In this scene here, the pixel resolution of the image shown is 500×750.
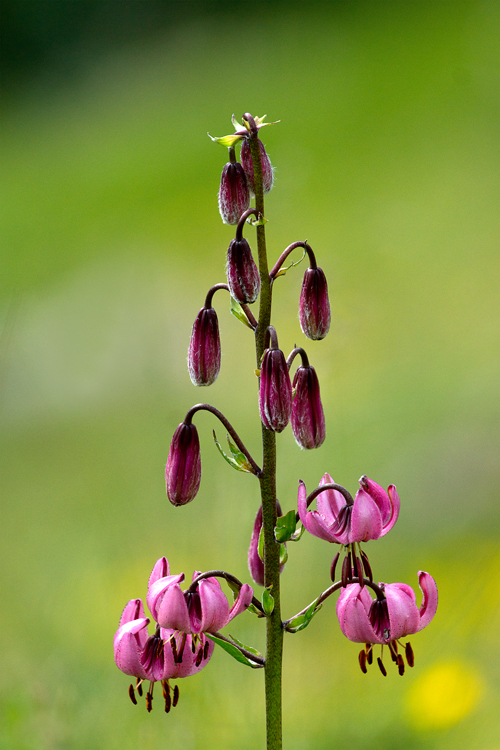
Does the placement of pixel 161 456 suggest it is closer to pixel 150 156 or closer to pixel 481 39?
pixel 150 156

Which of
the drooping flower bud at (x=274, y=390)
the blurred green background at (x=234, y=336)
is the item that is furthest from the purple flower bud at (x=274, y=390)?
the blurred green background at (x=234, y=336)

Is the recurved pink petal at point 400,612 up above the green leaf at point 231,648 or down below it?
above

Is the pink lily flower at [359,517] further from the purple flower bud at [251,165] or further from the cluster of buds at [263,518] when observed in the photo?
the purple flower bud at [251,165]

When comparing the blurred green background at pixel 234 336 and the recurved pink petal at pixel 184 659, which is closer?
the recurved pink petal at pixel 184 659

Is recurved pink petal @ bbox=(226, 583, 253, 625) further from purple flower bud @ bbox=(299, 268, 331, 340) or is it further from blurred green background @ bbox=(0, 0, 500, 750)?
blurred green background @ bbox=(0, 0, 500, 750)

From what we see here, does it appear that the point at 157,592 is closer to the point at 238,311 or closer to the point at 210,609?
the point at 210,609

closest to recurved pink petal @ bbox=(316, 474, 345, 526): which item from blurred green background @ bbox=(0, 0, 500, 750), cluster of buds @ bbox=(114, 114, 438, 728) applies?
cluster of buds @ bbox=(114, 114, 438, 728)
